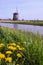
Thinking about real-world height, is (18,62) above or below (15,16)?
above

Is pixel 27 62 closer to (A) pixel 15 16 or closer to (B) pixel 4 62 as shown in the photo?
(B) pixel 4 62

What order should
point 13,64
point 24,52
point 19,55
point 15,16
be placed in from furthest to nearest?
point 15,16, point 24,52, point 19,55, point 13,64

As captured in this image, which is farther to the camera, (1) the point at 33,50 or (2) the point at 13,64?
(1) the point at 33,50

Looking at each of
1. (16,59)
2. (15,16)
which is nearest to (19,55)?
(16,59)

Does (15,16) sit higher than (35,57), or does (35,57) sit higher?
(35,57)

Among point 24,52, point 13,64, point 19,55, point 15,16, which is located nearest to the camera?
point 13,64

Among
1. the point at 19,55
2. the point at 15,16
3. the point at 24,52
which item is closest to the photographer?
the point at 19,55

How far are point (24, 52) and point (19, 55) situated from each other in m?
0.35

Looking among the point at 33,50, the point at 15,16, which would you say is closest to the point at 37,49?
the point at 33,50

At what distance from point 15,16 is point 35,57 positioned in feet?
193

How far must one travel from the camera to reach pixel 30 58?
4.48m

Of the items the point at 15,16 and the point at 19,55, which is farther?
the point at 15,16

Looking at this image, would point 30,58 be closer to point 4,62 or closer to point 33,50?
point 33,50

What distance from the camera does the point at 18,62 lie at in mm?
4461
